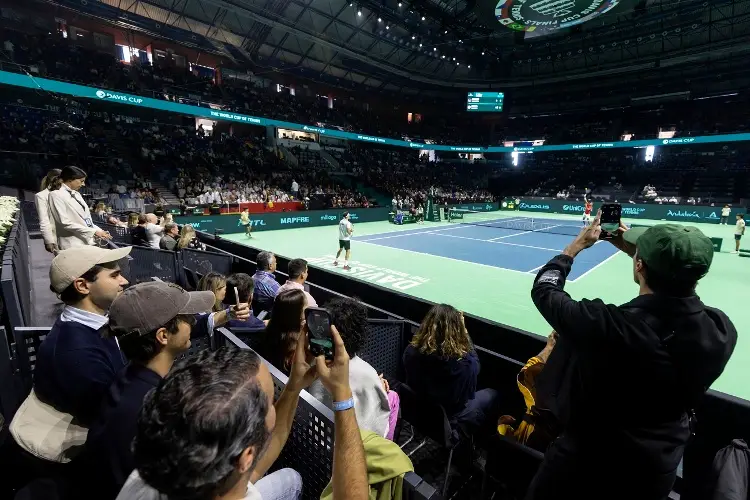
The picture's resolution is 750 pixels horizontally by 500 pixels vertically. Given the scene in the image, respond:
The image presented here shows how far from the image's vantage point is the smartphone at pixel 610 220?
2178 mm

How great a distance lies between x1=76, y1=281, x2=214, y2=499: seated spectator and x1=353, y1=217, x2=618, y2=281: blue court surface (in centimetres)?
1079

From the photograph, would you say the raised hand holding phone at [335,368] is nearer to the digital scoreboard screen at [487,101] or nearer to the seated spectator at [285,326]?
the seated spectator at [285,326]

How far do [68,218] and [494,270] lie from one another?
10.4 metres

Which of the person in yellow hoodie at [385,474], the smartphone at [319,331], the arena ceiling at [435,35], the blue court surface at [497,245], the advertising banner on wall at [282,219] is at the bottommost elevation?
the blue court surface at [497,245]

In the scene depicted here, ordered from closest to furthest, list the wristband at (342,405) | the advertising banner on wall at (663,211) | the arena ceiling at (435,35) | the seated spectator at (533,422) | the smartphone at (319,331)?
the wristband at (342,405) → the smartphone at (319,331) → the seated spectator at (533,422) → the arena ceiling at (435,35) → the advertising banner on wall at (663,211)

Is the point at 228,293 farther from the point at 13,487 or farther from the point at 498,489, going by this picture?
the point at 498,489

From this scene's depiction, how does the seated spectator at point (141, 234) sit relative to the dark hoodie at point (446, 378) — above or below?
above

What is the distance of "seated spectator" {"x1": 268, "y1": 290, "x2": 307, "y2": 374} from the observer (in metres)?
3.10

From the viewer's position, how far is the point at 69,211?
16.7 ft

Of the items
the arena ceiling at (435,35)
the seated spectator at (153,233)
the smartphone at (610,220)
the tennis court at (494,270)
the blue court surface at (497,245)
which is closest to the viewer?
the smartphone at (610,220)

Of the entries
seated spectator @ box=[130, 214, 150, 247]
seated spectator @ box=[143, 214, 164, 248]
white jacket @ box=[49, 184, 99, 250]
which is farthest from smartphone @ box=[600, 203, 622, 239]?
seated spectator @ box=[130, 214, 150, 247]

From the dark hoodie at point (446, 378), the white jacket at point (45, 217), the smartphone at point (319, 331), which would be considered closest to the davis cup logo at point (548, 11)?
the dark hoodie at point (446, 378)

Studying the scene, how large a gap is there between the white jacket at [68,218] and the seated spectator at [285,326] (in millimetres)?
3701

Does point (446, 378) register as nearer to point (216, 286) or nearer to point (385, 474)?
point (385, 474)
